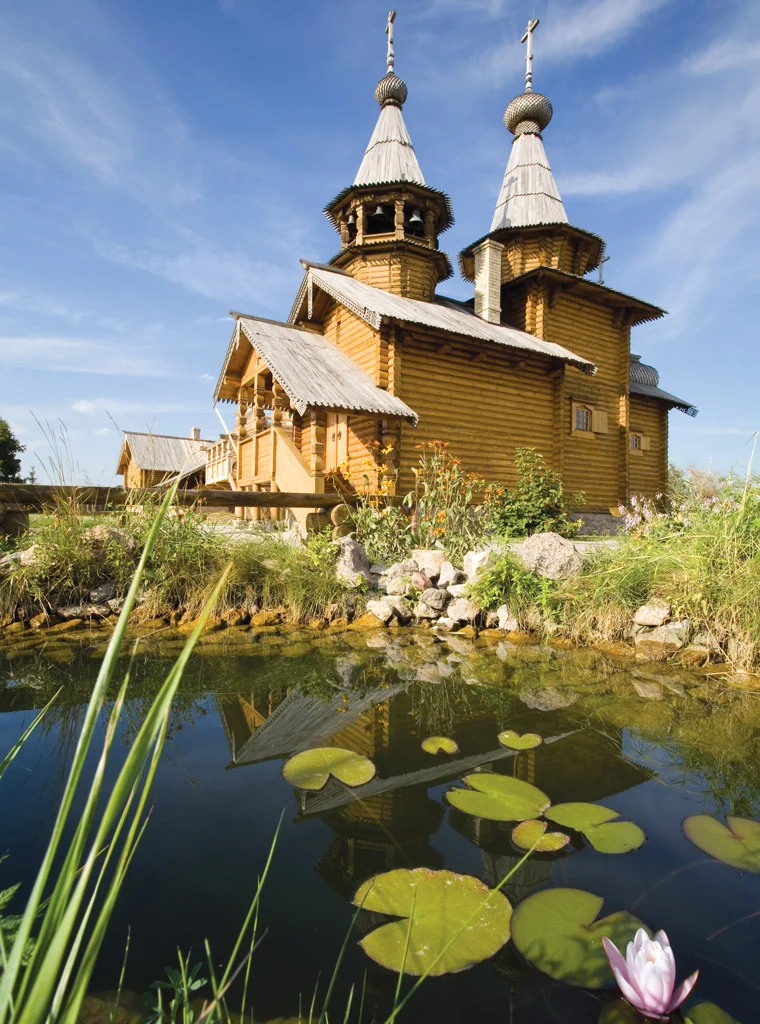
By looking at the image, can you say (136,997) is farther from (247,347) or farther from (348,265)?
(348,265)

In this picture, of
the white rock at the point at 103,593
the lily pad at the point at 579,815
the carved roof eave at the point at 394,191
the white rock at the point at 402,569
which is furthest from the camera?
the carved roof eave at the point at 394,191

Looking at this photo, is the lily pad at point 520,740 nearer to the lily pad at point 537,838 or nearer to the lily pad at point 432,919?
the lily pad at point 537,838

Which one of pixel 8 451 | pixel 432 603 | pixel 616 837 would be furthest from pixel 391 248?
pixel 8 451

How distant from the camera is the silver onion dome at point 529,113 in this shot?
17.5 metres

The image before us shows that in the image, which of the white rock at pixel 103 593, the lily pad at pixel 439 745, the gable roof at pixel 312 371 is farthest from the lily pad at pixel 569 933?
the gable roof at pixel 312 371

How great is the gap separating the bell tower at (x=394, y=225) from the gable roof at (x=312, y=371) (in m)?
2.59

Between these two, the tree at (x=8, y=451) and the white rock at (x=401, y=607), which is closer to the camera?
the white rock at (x=401, y=607)

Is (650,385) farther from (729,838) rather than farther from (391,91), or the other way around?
(729,838)

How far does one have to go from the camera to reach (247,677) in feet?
13.8

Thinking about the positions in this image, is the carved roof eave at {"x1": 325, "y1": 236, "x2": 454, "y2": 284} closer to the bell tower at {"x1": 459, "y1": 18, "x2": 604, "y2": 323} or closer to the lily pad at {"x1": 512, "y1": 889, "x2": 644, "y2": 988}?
the bell tower at {"x1": 459, "y1": 18, "x2": 604, "y2": 323}

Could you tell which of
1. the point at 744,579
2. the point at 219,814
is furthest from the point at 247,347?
the point at 219,814

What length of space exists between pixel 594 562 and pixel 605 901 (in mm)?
4658

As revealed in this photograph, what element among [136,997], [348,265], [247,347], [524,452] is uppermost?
[348,265]

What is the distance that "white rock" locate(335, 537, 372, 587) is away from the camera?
6.65 m
